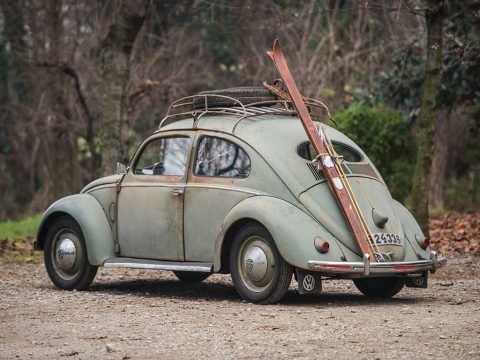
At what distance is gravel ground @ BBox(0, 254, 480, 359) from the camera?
7.30m

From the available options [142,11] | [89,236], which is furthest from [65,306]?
[142,11]

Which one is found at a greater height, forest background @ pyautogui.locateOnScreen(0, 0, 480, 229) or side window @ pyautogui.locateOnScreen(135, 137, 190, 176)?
forest background @ pyautogui.locateOnScreen(0, 0, 480, 229)

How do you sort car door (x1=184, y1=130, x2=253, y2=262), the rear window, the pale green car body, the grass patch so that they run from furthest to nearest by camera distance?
1. the grass patch
2. the rear window
3. car door (x1=184, y1=130, x2=253, y2=262)
4. the pale green car body

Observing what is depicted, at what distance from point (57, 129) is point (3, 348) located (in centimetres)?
1699

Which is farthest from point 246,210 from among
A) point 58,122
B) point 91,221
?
point 58,122

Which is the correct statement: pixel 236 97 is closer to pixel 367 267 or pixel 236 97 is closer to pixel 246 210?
pixel 246 210

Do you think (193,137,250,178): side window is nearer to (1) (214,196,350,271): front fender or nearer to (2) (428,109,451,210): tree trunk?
(1) (214,196,350,271): front fender

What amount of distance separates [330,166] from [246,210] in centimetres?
90

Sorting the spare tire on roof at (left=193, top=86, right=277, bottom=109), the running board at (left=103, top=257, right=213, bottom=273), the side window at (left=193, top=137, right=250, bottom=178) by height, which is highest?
the spare tire on roof at (left=193, top=86, right=277, bottom=109)

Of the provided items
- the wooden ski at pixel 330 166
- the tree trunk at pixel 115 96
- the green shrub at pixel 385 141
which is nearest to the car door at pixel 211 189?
the wooden ski at pixel 330 166

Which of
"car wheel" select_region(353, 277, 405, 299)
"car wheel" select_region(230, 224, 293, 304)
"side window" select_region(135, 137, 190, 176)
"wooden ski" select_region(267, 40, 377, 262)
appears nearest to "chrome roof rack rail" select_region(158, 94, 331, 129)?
"side window" select_region(135, 137, 190, 176)

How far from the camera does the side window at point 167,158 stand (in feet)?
35.8

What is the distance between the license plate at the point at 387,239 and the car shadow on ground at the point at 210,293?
1.90 ft

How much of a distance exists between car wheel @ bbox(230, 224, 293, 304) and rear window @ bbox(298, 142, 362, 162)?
0.98 m
